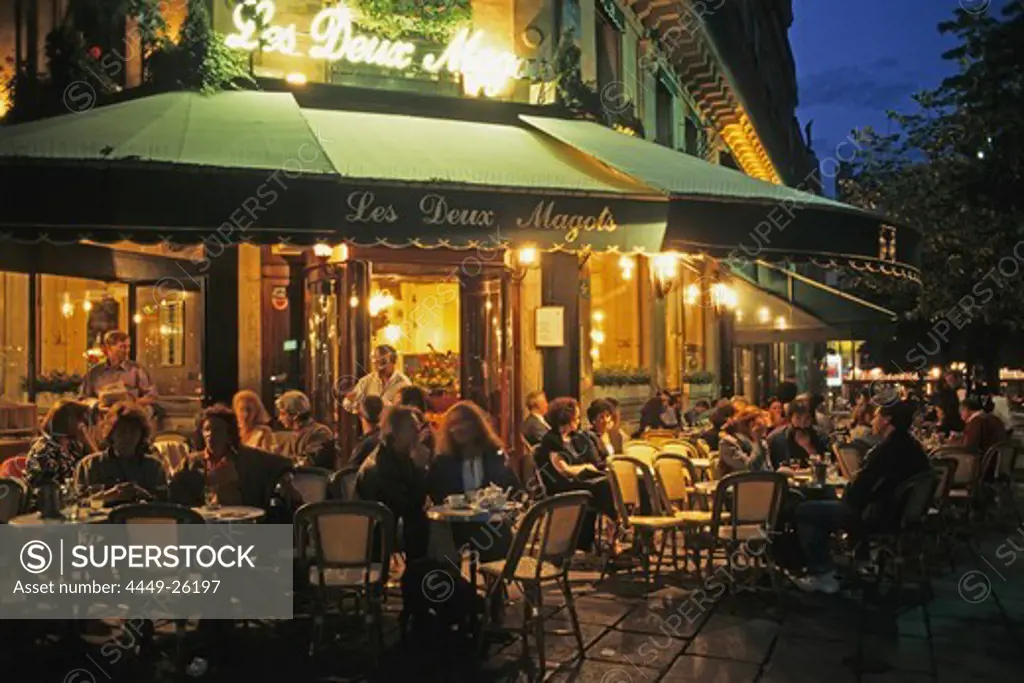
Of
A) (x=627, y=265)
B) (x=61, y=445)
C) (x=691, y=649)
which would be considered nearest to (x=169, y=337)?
(x=61, y=445)

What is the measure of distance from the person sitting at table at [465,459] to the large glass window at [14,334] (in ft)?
20.8

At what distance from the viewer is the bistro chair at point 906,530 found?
7750 millimetres

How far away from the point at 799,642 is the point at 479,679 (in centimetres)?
217

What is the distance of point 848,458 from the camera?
10.1 m

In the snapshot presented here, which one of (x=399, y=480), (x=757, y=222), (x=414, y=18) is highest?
(x=414, y=18)

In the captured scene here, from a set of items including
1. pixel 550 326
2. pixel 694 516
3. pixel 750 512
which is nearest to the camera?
pixel 750 512

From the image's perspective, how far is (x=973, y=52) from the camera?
1258 centimetres

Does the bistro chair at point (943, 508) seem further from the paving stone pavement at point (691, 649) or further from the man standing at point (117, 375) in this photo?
the man standing at point (117, 375)

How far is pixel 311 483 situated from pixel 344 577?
128cm

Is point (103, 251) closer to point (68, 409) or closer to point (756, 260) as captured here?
point (68, 409)

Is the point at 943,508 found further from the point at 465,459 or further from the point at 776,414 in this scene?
the point at 465,459

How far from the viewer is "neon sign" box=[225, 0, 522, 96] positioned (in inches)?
406

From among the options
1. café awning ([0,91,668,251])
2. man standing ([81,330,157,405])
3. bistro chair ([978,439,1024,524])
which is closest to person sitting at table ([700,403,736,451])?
bistro chair ([978,439,1024,524])

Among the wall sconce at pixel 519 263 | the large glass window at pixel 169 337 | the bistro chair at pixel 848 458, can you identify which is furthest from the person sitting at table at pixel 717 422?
the large glass window at pixel 169 337
